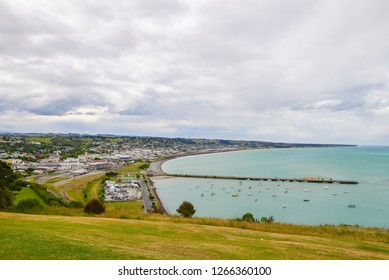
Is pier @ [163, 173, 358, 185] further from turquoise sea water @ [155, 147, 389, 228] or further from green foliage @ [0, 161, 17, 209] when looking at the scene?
green foliage @ [0, 161, 17, 209]

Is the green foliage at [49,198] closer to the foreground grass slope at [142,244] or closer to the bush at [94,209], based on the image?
the bush at [94,209]

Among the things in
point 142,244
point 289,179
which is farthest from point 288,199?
point 142,244

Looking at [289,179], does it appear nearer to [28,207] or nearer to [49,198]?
[49,198]

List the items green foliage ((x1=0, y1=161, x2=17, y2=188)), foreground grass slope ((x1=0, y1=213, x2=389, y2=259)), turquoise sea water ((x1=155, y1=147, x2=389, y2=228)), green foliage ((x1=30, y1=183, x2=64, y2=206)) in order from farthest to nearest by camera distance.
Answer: turquoise sea water ((x1=155, y1=147, x2=389, y2=228)) → green foliage ((x1=30, y1=183, x2=64, y2=206)) → green foliage ((x1=0, y1=161, x2=17, y2=188)) → foreground grass slope ((x1=0, y1=213, x2=389, y2=259))

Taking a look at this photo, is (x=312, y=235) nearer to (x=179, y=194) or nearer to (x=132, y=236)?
(x=132, y=236)

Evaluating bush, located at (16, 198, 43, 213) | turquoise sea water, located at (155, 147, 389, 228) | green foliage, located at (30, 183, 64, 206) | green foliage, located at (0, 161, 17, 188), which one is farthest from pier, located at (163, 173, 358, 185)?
bush, located at (16, 198, 43, 213)

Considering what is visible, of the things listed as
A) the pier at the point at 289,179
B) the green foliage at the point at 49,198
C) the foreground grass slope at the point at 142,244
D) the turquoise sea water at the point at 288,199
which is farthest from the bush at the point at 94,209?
the pier at the point at 289,179

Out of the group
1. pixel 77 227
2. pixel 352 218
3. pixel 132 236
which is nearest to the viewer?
pixel 132 236

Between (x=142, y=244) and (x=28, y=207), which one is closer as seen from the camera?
(x=142, y=244)

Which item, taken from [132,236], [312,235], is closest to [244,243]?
[132,236]
